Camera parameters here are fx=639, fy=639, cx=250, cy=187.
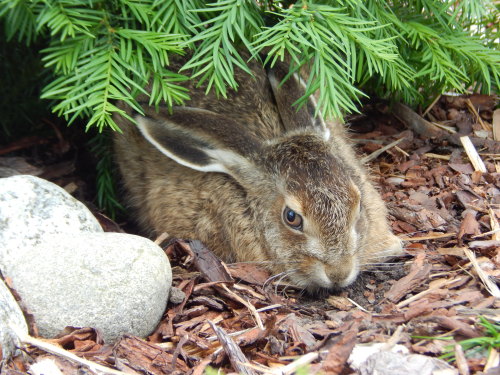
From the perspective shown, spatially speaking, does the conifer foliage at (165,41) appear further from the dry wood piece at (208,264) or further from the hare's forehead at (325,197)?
the dry wood piece at (208,264)

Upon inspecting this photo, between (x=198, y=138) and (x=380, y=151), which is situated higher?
(x=198, y=138)

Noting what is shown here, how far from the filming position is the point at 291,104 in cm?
496

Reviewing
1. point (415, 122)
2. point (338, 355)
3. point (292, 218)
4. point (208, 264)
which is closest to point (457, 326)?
point (338, 355)

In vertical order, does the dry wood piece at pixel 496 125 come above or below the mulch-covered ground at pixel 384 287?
above

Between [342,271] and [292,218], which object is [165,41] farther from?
[342,271]

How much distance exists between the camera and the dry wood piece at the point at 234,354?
329 centimetres

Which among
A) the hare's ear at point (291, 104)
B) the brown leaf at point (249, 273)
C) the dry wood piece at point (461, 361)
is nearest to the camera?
the dry wood piece at point (461, 361)

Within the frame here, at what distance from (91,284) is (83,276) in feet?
0.23

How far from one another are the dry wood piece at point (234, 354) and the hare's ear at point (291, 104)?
2047 mm

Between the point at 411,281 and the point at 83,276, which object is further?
the point at 411,281

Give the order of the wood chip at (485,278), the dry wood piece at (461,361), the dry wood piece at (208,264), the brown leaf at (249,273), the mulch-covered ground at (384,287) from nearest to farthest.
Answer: the dry wood piece at (461,361)
the mulch-covered ground at (384,287)
the wood chip at (485,278)
the dry wood piece at (208,264)
the brown leaf at (249,273)

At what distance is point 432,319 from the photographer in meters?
3.54

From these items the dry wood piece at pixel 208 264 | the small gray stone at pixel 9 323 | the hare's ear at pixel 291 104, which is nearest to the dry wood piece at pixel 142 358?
the small gray stone at pixel 9 323

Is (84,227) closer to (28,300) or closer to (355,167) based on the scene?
(28,300)
